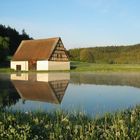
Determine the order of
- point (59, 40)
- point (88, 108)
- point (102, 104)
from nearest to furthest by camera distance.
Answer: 1. point (88, 108)
2. point (102, 104)
3. point (59, 40)

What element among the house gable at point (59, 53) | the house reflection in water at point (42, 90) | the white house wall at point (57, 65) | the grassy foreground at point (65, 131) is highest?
the house gable at point (59, 53)

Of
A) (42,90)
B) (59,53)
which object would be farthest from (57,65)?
(42,90)

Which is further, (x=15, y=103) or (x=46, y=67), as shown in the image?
(x=46, y=67)

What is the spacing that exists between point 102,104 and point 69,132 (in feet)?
28.1

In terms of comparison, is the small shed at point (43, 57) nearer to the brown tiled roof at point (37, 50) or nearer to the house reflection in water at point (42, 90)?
the brown tiled roof at point (37, 50)

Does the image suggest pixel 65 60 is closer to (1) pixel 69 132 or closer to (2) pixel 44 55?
(2) pixel 44 55

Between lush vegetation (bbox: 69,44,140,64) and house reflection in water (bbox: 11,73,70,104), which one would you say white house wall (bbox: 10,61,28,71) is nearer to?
house reflection in water (bbox: 11,73,70,104)

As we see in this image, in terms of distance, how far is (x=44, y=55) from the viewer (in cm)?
6956

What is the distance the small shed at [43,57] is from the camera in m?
69.0

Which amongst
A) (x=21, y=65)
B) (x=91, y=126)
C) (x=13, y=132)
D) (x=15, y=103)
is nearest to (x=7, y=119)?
(x=13, y=132)

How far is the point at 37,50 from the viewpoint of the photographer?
7275 cm

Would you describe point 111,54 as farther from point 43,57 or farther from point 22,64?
point 43,57

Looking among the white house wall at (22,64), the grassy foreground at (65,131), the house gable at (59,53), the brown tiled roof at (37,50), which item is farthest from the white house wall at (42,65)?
the grassy foreground at (65,131)

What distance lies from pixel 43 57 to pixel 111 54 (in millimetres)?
77827
